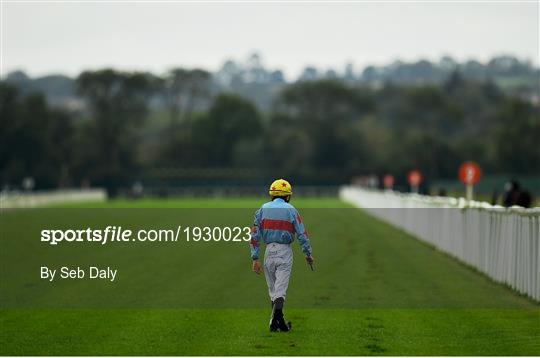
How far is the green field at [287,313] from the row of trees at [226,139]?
356 feet

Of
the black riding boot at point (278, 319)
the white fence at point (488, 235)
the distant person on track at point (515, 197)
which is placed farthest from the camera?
the distant person on track at point (515, 197)

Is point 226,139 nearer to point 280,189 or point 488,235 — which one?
point 488,235

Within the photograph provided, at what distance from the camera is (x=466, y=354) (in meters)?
13.2

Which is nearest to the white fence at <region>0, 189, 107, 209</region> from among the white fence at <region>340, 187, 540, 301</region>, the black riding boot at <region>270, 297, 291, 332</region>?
the white fence at <region>340, 187, 540, 301</region>

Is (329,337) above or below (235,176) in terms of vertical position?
above

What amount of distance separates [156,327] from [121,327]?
0.40 metres

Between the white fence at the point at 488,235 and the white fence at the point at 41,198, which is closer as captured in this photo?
the white fence at the point at 488,235

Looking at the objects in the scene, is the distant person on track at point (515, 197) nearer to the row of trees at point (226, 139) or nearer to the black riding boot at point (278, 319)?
the black riding boot at point (278, 319)

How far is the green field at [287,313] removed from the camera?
1391 cm

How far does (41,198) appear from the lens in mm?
86438

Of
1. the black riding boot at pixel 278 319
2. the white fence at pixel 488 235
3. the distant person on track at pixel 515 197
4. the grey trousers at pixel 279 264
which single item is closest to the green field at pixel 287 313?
the black riding boot at pixel 278 319

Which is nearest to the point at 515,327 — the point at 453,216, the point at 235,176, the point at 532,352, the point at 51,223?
the point at 532,352

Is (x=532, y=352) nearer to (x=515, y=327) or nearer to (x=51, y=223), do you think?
(x=515, y=327)

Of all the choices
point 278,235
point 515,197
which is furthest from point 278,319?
point 515,197
